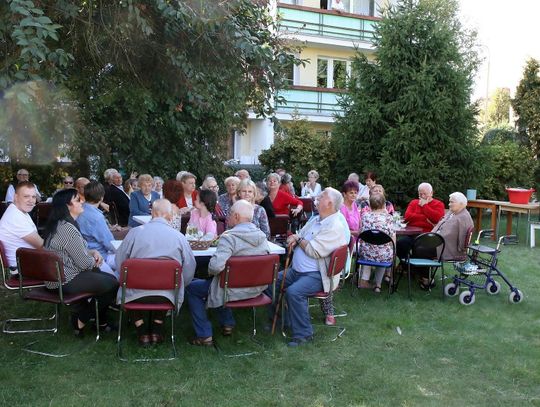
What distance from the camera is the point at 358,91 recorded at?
509 inches

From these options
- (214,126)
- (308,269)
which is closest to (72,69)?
(308,269)

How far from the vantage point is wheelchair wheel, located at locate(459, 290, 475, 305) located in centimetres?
648

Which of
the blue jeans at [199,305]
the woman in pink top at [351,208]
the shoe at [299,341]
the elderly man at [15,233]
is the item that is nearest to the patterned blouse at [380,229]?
the woman in pink top at [351,208]

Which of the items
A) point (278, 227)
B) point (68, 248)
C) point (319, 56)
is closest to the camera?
point (68, 248)

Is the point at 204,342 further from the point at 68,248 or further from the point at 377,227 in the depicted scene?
the point at 377,227

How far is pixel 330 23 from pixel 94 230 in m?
17.5

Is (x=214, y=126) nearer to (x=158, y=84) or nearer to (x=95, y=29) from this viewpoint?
(x=158, y=84)

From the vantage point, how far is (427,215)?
761 cm

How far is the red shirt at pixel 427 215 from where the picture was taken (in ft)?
24.8

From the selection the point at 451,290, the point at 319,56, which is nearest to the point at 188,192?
the point at 451,290

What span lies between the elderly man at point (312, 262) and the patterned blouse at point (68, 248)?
1889 mm

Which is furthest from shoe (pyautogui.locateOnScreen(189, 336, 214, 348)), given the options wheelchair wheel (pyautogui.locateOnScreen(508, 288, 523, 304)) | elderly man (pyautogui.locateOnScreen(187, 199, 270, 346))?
wheelchair wheel (pyautogui.locateOnScreen(508, 288, 523, 304))

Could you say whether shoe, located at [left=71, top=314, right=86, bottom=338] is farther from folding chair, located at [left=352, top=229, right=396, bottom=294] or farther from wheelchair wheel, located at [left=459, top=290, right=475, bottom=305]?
wheelchair wheel, located at [left=459, top=290, right=475, bottom=305]

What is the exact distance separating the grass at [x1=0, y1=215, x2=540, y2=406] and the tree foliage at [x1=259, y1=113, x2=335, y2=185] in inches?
342
